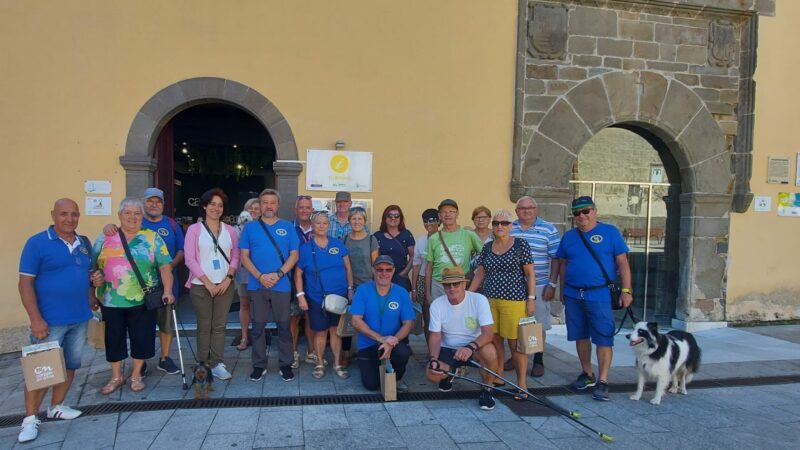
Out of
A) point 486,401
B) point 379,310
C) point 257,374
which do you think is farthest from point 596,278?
point 257,374

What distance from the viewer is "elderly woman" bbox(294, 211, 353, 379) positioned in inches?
179

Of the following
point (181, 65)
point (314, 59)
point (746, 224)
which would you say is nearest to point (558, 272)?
point (314, 59)

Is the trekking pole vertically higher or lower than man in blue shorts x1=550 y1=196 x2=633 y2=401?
lower

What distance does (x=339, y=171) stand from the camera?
240 inches

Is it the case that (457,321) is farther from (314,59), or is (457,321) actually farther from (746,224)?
(746,224)

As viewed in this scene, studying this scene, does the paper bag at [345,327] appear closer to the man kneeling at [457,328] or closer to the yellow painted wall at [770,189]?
the man kneeling at [457,328]

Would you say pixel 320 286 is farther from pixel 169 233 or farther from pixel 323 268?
pixel 169 233

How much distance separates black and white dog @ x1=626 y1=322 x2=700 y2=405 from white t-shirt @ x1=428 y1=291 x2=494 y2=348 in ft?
4.18

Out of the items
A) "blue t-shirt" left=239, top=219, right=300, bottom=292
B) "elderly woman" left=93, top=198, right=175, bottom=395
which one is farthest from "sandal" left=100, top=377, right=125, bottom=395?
"blue t-shirt" left=239, top=219, right=300, bottom=292

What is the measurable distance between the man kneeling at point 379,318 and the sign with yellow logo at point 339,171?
211 cm

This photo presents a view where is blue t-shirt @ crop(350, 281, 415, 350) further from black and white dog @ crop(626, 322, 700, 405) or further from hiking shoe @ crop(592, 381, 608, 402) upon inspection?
black and white dog @ crop(626, 322, 700, 405)

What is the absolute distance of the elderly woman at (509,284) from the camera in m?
4.23

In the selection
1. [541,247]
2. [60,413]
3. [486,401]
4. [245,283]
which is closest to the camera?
[60,413]

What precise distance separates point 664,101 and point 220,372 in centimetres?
674
